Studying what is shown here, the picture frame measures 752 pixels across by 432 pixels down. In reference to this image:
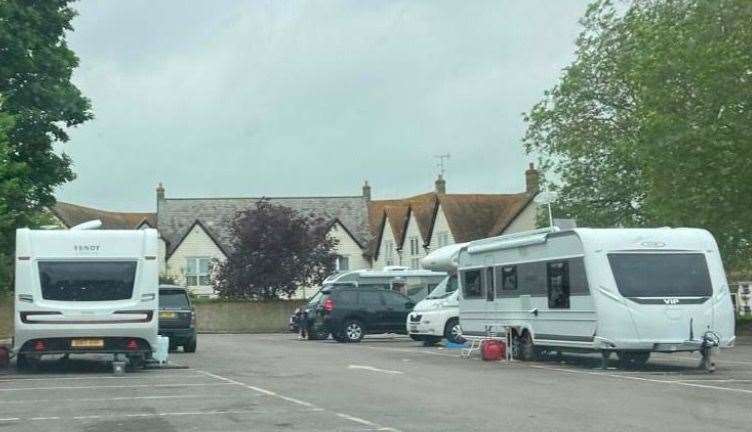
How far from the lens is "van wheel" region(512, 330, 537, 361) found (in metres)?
25.6

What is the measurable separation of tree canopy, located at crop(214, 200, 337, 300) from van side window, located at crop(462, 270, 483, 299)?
1257 inches

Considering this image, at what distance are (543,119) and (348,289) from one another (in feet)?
50.2

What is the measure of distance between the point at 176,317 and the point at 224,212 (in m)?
56.3

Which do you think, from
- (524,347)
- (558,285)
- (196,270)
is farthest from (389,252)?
(558,285)

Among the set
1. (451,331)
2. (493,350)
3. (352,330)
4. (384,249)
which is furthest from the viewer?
(384,249)

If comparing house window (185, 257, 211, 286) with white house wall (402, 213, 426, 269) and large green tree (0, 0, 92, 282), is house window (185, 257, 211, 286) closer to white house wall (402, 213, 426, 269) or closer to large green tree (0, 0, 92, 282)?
white house wall (402, 213, 426, 269)

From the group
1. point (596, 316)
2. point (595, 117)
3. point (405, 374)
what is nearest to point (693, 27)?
point (595, 117)

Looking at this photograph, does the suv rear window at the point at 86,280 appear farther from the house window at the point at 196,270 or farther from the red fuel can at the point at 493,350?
the house window at the point at 196,270

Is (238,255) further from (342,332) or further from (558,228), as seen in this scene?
(558,228)

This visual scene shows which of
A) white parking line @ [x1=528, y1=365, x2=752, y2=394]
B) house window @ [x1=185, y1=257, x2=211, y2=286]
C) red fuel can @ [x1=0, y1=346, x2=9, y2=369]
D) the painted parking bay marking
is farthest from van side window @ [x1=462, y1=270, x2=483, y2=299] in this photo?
house window @ [x1=185, y1=257, x2=211, y2=286]

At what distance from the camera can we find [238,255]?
61.2 metres

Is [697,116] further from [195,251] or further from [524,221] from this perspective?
[195,251]

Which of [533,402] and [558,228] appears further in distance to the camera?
[558,228]

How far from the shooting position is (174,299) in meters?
31.5
